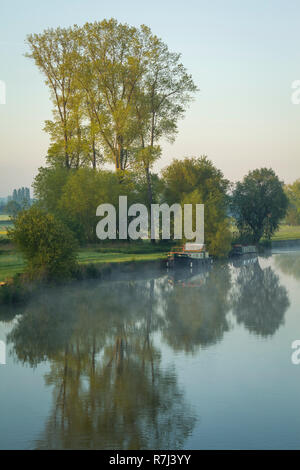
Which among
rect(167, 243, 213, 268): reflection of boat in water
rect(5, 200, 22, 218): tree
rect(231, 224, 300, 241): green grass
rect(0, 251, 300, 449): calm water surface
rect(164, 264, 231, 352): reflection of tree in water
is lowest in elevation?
rect(0, 251, 300, 449): calm water surface

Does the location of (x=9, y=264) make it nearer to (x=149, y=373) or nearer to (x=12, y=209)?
(x=12, y=209)

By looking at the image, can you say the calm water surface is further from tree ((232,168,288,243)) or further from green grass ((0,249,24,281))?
tree ((232,168,288,243))

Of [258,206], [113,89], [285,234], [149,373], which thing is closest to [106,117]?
[113,89]

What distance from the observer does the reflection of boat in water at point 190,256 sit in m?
55.5

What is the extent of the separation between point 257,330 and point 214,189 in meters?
46.7

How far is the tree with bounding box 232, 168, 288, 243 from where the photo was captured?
269ft

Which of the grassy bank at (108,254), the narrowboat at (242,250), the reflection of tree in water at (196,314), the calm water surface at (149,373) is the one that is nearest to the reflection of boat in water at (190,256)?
the grassy bank at (108,254)

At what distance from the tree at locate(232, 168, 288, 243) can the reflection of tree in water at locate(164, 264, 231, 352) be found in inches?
1515

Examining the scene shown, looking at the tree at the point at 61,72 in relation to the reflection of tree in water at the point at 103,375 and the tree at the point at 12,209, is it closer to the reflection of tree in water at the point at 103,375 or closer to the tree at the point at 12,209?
the tree at the point at 12,209

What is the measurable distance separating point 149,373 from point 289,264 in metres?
44.7

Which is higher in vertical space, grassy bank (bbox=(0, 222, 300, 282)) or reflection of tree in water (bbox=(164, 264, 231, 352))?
grassy bank (bbox=(0, 222, 300, 282))

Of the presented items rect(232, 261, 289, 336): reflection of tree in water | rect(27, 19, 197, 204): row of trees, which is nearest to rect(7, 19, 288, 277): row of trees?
rect(27, 19, 197, 204): row of trees

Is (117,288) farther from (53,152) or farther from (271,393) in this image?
(53,152)

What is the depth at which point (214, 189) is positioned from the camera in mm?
70875
